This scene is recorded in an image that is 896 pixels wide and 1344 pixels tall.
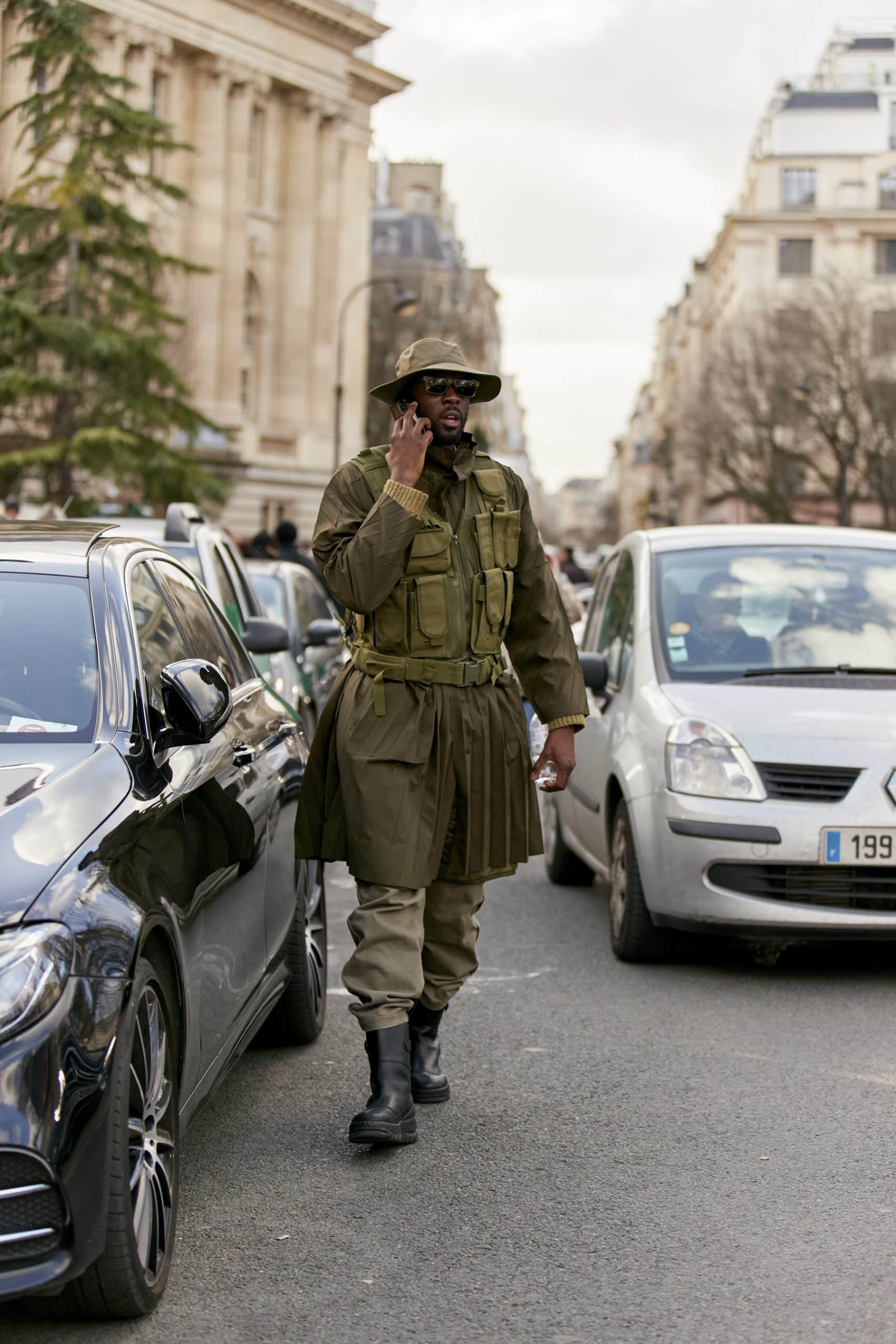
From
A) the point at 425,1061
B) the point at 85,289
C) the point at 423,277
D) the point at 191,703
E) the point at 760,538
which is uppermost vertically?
the point at 423,277

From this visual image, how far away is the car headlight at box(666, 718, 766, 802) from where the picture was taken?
6.98 m

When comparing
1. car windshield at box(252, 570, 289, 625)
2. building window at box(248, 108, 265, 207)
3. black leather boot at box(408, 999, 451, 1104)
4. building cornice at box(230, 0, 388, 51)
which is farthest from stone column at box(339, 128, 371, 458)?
black leather boot at box(408, 999, 451, 1104)

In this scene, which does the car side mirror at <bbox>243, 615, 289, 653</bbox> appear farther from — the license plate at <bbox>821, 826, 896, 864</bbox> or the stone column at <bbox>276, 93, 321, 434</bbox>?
the stone column at <bbox>276, 93, 321, 434</bbox>

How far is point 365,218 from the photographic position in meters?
70.1

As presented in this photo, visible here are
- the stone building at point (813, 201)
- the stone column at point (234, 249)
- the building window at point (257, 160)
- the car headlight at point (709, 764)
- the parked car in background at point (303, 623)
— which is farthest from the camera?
the stone building at point (813, 201)

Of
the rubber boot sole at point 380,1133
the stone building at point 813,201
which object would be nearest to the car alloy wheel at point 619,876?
the rubber boot sole at point 380,1133

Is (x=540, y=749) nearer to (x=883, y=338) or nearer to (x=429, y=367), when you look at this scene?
(x=429, y=367)

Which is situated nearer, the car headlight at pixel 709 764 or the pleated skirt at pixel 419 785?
the pleated skirt at pixel 419 785

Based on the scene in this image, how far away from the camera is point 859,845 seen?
270 inches

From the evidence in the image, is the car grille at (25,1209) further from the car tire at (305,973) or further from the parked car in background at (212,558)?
the parked car in background at (212,558)

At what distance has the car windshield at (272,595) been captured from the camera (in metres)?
12.6

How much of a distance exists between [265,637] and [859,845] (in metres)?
2.87

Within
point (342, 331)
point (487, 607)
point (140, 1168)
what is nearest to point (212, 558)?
point (487, 607)

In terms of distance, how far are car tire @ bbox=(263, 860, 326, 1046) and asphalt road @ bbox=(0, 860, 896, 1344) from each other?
3.2 inches
